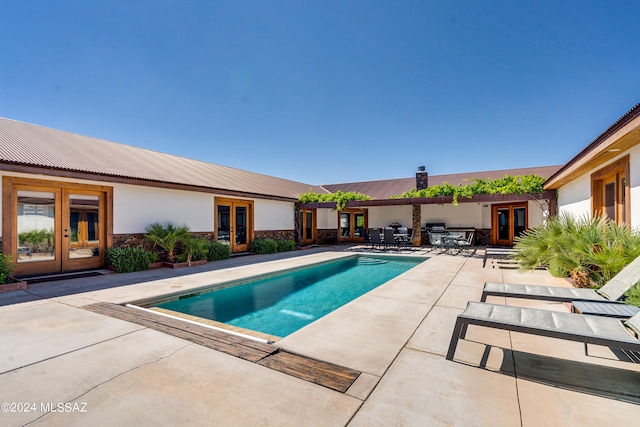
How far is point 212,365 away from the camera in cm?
299

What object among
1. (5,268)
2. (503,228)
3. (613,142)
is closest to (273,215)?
(5,268)

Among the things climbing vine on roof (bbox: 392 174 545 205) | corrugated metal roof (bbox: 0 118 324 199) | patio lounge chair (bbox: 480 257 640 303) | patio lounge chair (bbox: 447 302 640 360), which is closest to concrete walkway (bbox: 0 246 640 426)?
patio lounge chair (bbox: 447 302 640 360)

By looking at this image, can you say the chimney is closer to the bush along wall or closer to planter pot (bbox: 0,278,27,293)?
the bush along wall

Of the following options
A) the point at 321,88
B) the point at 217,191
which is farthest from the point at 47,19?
the point at 321,88

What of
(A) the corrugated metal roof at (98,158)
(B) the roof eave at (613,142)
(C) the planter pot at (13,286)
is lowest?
(C) the planter pot at (13,286)

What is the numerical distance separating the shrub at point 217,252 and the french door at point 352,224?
9.93 m

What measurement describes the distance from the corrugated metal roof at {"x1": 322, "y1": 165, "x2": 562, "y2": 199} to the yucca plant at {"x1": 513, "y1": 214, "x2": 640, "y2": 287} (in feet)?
40.6

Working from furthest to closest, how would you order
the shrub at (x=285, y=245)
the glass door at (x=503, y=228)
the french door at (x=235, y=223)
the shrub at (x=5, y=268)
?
the glass door at (x=503, y=228) → the shrub at (x=285, y=245) → the french door at (x=235, y=223) → the shrub at (x=5, y=268)

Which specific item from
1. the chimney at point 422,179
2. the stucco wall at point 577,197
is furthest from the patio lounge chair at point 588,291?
the chimney at point 422,179

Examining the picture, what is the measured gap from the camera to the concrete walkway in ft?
7.19

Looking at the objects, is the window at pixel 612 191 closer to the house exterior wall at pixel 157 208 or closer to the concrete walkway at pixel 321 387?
the concrete walkway at pixel 321 387

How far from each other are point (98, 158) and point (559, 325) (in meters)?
12.6

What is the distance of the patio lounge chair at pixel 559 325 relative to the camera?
2479mm

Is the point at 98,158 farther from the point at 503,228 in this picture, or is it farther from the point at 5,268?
the point at 503,228
